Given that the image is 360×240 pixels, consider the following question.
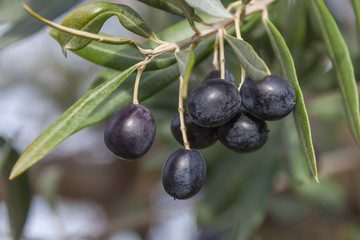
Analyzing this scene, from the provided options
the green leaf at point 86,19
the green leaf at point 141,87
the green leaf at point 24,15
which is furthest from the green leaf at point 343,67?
the green leaf at point 24,15

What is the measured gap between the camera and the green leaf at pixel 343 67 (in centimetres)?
99

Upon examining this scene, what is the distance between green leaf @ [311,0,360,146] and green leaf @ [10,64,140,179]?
1.62ft

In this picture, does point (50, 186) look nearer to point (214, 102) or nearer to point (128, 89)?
point (128, 89)

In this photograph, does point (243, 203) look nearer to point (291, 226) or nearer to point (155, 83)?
point (155, 83)

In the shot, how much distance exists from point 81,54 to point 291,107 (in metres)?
0.53

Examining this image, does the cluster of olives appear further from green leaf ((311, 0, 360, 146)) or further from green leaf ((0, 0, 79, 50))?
green leaf ((0, 0, 79, 50))

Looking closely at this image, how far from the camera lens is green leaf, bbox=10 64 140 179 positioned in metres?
0.77

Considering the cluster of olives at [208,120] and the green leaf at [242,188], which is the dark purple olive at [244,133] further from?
the green leaf at [242,188]

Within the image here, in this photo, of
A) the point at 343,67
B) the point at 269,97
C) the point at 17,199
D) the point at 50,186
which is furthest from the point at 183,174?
the point at 50,186

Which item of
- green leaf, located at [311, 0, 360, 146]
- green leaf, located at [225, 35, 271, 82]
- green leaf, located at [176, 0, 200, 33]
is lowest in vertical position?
green leaf, located at [311, 0, 360, 146]

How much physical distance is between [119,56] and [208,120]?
0.35 meters

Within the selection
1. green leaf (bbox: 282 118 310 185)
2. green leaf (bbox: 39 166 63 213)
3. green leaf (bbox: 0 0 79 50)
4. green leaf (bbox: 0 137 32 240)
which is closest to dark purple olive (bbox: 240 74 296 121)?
green leaf (bbox: 0 0 79 50)

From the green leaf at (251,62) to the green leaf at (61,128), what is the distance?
0.72 ft

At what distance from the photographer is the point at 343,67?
1.04 m
